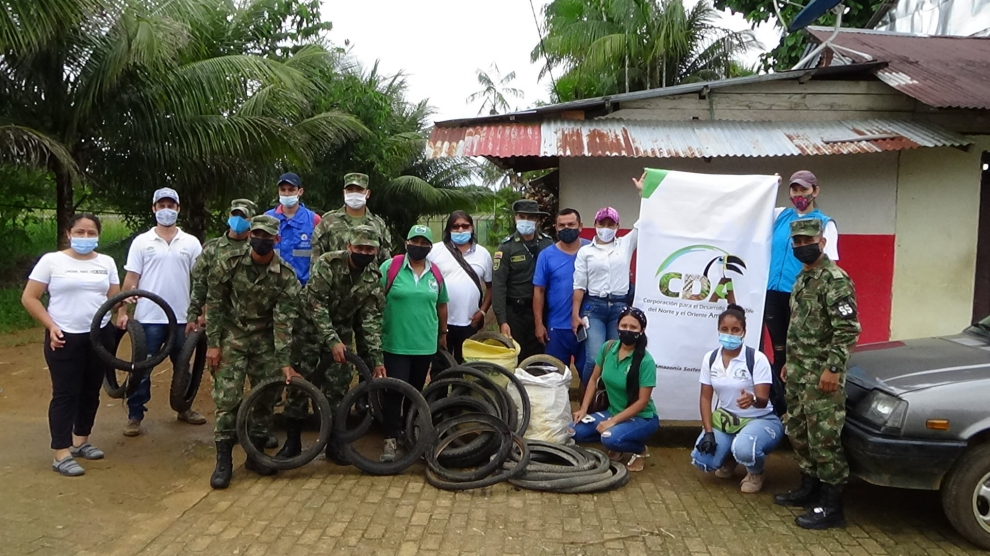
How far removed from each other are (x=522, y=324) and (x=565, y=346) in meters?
0.43

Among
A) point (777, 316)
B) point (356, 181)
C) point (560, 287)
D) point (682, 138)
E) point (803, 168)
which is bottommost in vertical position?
point (777, 316)

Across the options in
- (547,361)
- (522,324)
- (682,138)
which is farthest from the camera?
(682,138)

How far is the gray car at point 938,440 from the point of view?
395cm

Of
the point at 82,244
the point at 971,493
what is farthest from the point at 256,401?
the point at 971,493

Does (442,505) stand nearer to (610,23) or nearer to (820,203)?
(820,203)

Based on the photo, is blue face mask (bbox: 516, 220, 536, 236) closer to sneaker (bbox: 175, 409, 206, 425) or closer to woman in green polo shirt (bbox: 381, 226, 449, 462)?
woman in green polo shirt (bbox: 381, 226, 449, 462)

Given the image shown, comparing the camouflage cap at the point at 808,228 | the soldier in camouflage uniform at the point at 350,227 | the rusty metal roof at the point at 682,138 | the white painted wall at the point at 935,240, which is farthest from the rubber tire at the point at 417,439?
the white painted wall at the point at 935,240

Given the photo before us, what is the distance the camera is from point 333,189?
15953 millimetres

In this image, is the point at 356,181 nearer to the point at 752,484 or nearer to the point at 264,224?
the point at 264,224

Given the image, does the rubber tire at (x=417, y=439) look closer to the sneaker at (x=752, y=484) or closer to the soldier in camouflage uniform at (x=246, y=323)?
the soldier in camouflage uniform at (x=246, y=323)

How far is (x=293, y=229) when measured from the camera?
6.09 meters

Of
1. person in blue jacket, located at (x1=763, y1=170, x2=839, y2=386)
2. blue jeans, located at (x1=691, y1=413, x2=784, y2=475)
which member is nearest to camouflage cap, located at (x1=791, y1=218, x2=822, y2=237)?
person in blue jacket, located at (x1=763, y1=170, x2=839, y2=386)

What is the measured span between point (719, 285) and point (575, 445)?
1.69 m

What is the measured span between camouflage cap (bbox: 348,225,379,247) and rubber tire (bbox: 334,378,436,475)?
0.95 metres
